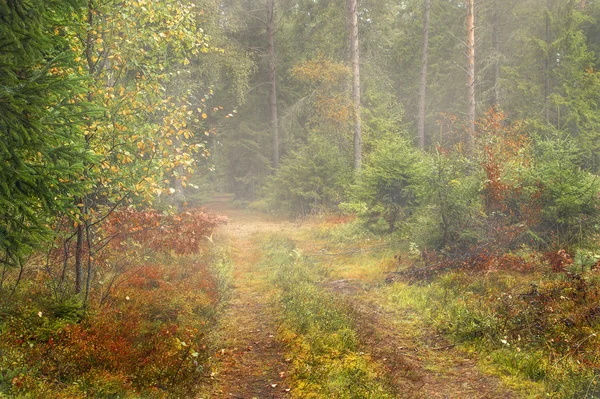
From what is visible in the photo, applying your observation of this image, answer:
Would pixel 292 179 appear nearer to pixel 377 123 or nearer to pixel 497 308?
pixel 377 123

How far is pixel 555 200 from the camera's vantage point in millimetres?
10000

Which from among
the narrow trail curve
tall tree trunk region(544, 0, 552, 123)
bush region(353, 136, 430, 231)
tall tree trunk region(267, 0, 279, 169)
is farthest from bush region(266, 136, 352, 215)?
tall tree trunk region(544, 0, 552, 123)

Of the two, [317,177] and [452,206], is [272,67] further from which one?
[452,206]

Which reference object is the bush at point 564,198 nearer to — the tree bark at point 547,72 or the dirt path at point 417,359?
the dirt path at point 417,359

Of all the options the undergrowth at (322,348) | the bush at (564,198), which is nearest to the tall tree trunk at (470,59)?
the bush at (564,198)

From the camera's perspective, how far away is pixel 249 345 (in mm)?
7801

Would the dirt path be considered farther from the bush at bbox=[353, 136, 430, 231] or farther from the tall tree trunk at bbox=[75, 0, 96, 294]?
the bush at bbox=[353, 136, 430, 231]

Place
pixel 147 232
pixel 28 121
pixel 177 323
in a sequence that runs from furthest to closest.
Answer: pixel 147 232 < pixel 177 323 < pixel 28 121

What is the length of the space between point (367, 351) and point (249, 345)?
2.17 metres

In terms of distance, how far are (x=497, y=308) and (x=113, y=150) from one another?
7.47 m

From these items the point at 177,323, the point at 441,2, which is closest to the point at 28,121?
the point at 177,323

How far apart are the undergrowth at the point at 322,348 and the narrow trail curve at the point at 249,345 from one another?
0.28 metres

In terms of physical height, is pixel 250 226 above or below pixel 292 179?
below

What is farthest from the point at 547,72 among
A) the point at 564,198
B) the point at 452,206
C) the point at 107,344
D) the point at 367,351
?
the point at 107,344
